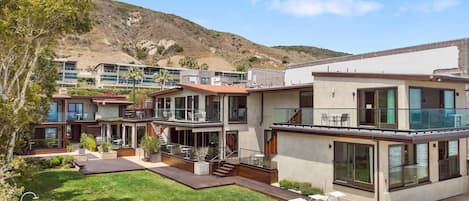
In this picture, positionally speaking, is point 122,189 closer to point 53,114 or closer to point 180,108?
point 180,108

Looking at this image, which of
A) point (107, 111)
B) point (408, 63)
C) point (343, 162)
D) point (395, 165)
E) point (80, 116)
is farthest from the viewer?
point (107, 111)

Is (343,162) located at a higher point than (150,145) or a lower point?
higher

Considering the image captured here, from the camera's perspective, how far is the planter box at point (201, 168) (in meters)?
21.4

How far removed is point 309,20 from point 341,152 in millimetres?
63457

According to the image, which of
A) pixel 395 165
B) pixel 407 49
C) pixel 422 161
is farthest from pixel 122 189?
pixel 407 49

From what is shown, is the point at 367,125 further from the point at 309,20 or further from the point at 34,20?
the point at 309,20

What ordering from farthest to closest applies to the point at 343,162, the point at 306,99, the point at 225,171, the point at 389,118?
the point at 225,171 < the point at 306,99 < the point at 343,162 < the point at 389,118

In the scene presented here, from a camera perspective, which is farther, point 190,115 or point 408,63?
point 190,115

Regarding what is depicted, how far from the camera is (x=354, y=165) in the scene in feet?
50.4

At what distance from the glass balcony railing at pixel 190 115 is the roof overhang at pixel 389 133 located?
8.24 m

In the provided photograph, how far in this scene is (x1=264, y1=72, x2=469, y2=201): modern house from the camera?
14.2 meters

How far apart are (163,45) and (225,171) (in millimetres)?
126014

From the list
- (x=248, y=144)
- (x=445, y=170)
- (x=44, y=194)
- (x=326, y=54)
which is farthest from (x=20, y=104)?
(x=326, y=54)

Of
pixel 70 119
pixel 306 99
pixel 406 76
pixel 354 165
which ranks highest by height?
pixel 406 76
